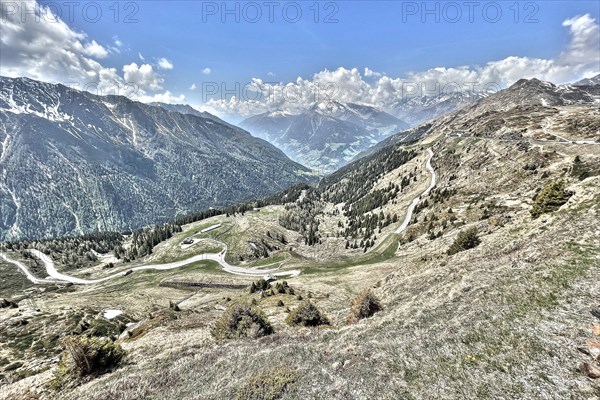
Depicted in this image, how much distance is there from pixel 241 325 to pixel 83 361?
533 inches

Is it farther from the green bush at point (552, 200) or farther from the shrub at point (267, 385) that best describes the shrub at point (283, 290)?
the green bush at point (552, 200)

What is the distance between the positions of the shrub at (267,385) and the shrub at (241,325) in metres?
10.5

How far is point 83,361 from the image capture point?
2445cm

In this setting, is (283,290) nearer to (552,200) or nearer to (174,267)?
(552,200)

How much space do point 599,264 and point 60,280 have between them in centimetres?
19901

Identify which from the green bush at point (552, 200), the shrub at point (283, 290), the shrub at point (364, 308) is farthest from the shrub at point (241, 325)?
the green bush at point (552, 200)

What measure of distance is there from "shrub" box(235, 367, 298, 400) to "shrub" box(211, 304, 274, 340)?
414 inches

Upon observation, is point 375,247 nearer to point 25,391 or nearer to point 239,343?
point 239,343

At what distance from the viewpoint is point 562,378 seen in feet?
48.9

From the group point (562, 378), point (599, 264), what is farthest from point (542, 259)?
point (562, 378)

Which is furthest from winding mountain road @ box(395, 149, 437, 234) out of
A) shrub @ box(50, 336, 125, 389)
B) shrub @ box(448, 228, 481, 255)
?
shrub @ box(50, 336, 125, 389)

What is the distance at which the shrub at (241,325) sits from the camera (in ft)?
97.5

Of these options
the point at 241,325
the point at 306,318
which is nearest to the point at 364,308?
the point at 306,318

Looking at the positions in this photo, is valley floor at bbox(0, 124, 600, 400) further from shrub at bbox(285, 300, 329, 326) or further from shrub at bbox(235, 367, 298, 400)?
shrub at bbox(285, 300, 329, 326)
